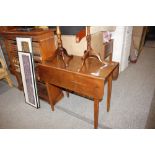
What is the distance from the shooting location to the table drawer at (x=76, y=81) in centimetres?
141

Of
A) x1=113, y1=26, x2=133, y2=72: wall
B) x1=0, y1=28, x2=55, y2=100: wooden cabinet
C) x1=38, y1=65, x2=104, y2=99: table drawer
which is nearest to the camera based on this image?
x1=38, y1=65, x2=104, y2=99: table drawer

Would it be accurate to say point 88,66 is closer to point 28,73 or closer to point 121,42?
point 28,73

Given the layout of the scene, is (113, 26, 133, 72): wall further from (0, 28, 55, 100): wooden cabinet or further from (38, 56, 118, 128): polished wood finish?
(0, 28, 55, 100): wooden cabinet

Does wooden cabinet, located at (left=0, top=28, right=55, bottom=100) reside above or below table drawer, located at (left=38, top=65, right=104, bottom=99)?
above

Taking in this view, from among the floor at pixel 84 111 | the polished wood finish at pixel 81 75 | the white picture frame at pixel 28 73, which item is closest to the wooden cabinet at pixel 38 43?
the white picture frame at pixel 28 73

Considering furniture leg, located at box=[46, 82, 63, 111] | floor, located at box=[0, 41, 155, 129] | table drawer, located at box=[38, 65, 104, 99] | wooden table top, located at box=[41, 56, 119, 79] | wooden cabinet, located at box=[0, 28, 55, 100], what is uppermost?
wooden cabinet, located at box=[0, 28, 55, 100]

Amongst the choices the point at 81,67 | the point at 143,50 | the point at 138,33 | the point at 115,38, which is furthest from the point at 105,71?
the point at 143,50

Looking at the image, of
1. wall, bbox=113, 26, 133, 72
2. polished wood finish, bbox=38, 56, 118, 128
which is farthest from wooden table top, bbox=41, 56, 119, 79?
wall, bbox=113, 26, 133, 72

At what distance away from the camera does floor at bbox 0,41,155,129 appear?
1.89 meters

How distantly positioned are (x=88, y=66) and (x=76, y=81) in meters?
0.25

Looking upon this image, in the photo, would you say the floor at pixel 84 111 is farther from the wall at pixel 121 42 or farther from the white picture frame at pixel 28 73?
the wall at pixel 121 42

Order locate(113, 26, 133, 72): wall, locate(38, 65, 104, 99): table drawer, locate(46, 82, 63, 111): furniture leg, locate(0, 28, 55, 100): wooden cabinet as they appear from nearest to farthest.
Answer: locate(38, 65, 104, 99): table drawer < locate(0, 28, 55, 100): wooden cabinet < locate(46, 82, 63, 111): furniture leg < locate(113, 26, 133, 72): wall

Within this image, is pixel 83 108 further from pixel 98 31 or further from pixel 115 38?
pixel 115 38

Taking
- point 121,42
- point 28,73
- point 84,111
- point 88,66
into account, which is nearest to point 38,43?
point 28,73
